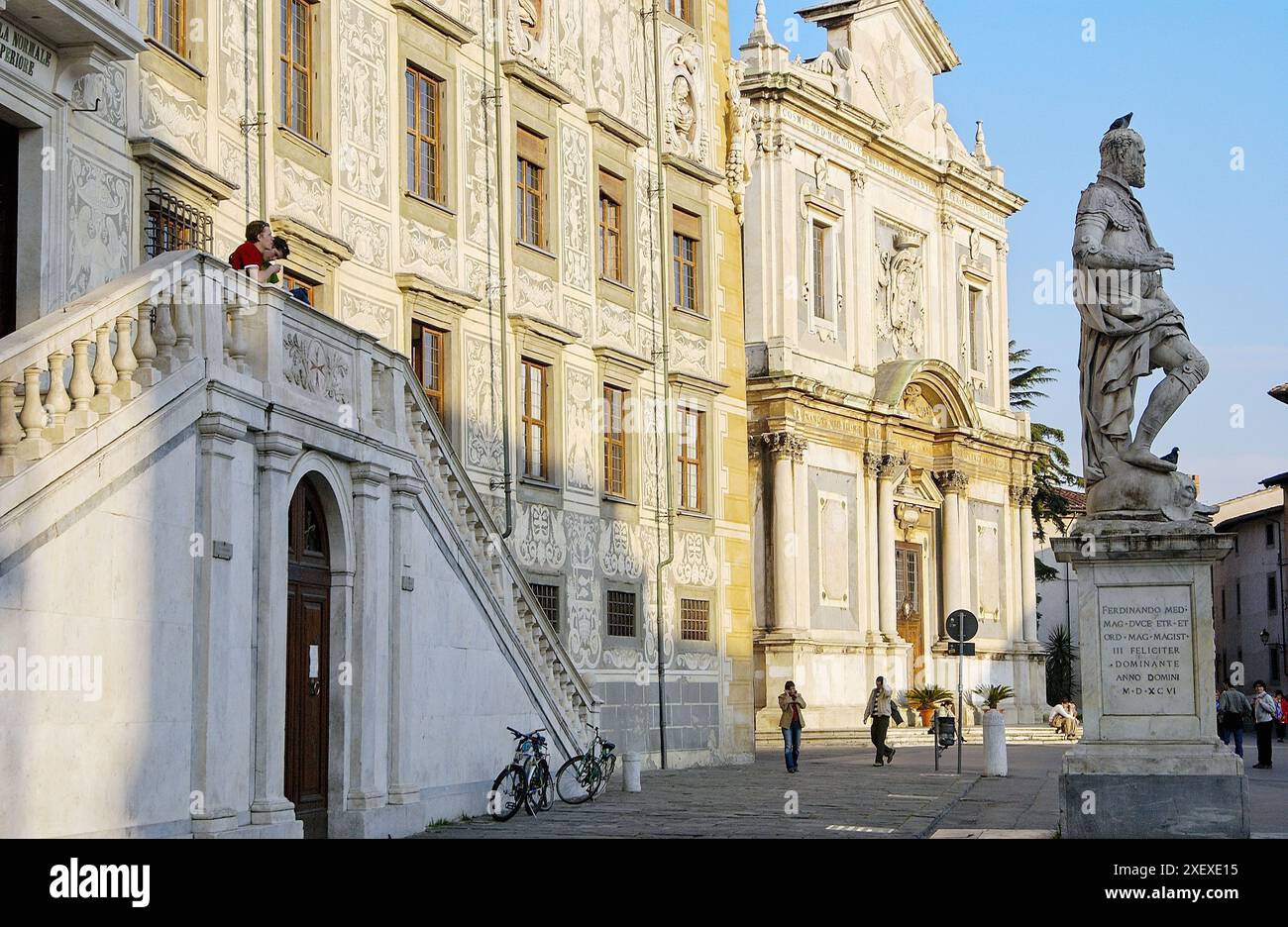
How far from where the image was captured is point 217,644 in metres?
14.9

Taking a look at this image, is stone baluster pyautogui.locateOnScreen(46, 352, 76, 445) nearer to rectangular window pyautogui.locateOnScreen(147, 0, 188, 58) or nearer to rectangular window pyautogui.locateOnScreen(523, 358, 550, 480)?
rectangular window pyautogui.locateOnScreen(147, 0, 188, 58)

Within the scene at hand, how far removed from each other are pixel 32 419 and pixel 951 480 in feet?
150

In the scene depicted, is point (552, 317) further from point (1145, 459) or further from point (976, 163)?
→ point (976, 163)

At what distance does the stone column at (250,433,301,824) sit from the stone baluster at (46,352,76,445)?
3.26 m

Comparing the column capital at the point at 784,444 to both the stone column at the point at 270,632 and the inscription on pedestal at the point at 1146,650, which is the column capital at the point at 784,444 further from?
the inscription on pedestal at the point at 1146,650

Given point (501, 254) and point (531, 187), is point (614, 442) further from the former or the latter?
point (501, 254)

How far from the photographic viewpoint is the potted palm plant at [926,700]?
4947 centimetres

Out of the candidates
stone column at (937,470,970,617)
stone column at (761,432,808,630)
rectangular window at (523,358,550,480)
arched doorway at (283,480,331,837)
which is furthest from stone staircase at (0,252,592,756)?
stone column at (937,470,970,617)

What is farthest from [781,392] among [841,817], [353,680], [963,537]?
[353,680]

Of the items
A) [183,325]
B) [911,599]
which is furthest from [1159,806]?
[911,599]

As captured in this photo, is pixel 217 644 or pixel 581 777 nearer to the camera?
pixel 217 644

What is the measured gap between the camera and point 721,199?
37.3 m

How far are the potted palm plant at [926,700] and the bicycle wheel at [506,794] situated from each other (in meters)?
29.0

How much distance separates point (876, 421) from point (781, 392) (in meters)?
5.25
